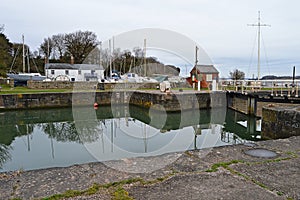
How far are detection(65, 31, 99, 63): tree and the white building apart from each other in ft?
11.7

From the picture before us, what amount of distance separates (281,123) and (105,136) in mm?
6335

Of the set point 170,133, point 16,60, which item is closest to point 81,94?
point 170,133

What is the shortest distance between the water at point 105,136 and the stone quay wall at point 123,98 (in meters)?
0.68

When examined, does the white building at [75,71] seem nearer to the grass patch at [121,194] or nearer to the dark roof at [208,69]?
the dark roof at [208,69]

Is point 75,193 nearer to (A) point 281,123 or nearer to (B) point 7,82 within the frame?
(A) point 281,123

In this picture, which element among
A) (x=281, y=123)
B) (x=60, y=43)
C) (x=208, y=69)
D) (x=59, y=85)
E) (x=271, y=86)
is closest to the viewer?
(x=281, y=123)

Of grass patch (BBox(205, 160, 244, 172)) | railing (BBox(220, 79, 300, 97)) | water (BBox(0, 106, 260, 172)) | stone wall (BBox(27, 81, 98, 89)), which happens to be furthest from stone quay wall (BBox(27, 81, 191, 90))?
grass patch (BBox(205, 160, 244, 172))

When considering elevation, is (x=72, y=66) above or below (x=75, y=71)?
above

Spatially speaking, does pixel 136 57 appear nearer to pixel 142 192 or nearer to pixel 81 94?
pixel 81 94

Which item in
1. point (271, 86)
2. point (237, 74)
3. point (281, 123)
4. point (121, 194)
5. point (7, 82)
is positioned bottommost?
point (281, 123)

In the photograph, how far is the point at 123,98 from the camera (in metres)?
20.2

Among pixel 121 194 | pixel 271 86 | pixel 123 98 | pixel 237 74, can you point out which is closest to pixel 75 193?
pixel 121 194

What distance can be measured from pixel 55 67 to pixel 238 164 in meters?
33.7

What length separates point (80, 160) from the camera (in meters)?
5.81
